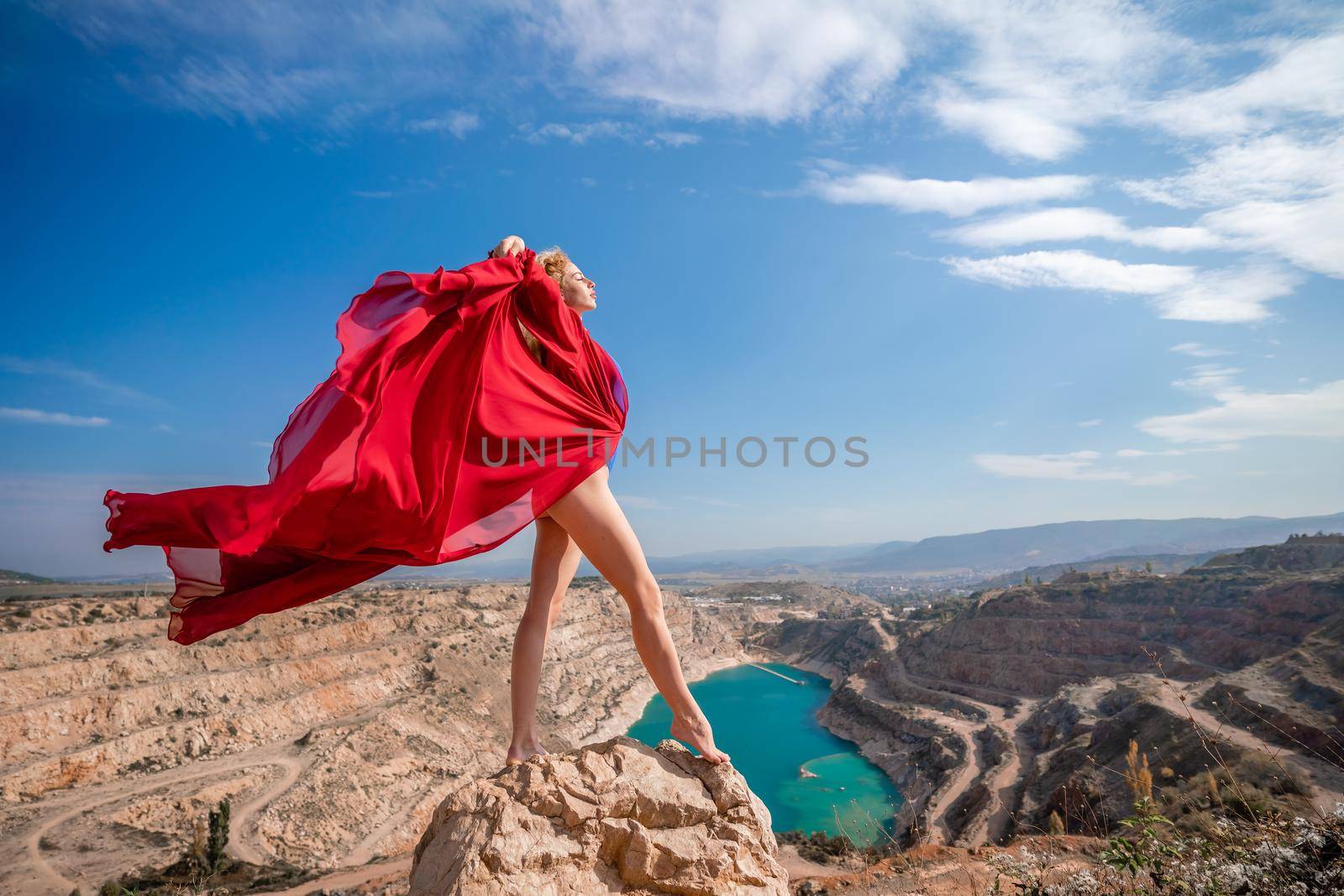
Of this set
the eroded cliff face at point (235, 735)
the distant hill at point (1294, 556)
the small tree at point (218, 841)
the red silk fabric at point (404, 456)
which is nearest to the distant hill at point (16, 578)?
the eroded cliff face at point (235, 735)

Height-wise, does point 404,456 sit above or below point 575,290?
below

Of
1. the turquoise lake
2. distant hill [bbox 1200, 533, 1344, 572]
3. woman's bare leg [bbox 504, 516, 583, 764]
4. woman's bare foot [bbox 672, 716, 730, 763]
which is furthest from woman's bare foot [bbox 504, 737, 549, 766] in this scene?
distant hill [bbox 1200, 533, 1344, 572]

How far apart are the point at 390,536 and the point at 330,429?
447 mm

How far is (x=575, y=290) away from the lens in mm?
3230

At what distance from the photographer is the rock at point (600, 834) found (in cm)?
262

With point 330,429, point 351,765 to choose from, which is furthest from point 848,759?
point 330,429

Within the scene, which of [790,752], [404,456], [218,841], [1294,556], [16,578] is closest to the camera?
[404,456]

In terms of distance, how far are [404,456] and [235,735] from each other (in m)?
26.8

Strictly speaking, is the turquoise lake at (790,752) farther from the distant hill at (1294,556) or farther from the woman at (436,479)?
the distant hill at (1294,556)

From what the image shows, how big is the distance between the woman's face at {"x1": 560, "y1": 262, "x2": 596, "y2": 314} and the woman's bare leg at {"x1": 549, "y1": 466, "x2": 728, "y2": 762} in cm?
85

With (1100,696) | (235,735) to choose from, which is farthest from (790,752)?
(235,735)

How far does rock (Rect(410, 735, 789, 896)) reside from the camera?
8.58ft

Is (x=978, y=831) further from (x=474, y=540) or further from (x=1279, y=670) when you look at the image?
(x=474, y=540)

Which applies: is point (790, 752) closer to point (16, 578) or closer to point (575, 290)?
point (575, 290)
